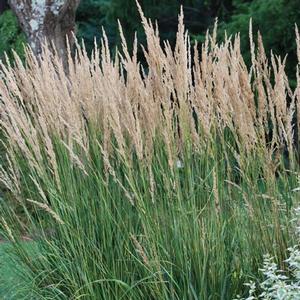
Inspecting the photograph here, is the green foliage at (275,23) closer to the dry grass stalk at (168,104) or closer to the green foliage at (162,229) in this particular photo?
the dry grass stalk at (168,104)

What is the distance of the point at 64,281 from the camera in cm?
396

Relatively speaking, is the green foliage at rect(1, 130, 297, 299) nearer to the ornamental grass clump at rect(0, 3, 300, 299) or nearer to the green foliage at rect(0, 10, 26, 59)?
the ornamental grass clump at rect(0, 3, 300, 299)

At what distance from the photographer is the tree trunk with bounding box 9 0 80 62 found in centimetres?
799

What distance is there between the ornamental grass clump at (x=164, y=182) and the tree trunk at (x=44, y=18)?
4.04 metres

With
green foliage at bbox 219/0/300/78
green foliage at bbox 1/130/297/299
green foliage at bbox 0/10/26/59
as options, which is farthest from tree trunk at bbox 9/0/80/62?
green foliage at bbox 0/10/26/59

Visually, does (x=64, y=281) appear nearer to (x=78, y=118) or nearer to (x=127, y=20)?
(x=78, y=118)

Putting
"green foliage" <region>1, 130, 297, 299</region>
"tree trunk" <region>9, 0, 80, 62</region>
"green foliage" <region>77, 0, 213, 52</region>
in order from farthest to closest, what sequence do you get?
"green foliage" <region>77, 0, 213, 52</region>
"tree trunk" <region>9, 0, 80, 62</region>
"green foliage" <region>1, 130, 297, 299</region>

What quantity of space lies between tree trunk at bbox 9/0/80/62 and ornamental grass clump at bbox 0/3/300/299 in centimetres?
404

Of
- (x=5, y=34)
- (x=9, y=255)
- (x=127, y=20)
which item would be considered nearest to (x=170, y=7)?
(x=127, y=20)

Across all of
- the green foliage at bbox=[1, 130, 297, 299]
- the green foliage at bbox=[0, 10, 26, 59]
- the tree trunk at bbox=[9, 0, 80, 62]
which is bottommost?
the green foliage at bbox=[0, 10, 26, 59]

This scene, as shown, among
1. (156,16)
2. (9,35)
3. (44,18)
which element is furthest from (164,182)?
(9,35)

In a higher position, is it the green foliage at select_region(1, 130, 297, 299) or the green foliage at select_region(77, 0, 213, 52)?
the green foliage at select_region(1, 130, 297, 299)

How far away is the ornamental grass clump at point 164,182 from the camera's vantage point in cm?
359

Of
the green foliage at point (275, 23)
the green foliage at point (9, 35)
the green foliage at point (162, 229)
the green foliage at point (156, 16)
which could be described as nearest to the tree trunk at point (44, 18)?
the green foliage at point (275, 23)
